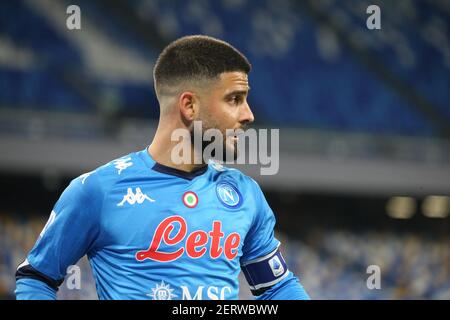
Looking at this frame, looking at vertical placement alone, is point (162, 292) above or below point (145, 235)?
below

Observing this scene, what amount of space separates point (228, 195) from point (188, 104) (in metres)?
0.43

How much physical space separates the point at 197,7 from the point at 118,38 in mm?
1776

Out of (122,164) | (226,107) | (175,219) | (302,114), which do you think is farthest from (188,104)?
(302,114)

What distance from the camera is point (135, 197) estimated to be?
3.13 meters

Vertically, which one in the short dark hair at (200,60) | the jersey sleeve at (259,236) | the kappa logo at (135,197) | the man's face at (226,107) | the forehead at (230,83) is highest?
the short dark hair at (200,60)

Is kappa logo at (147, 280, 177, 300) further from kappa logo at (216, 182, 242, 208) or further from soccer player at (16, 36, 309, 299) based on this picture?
kappa logo at (216, 182, 242, 208)

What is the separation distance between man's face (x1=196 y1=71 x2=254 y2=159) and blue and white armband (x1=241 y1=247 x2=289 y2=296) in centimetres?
49

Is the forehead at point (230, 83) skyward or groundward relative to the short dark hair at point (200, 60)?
groundward

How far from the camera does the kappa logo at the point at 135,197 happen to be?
3.11 metres

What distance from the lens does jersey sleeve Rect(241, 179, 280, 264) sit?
3328 millimetres

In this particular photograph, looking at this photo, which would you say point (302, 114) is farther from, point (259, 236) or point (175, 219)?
point (175, 219)

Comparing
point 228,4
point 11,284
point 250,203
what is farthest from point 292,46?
point 250,203

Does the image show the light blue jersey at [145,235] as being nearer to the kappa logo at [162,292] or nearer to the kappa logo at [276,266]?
the kappa logo at [162,292]

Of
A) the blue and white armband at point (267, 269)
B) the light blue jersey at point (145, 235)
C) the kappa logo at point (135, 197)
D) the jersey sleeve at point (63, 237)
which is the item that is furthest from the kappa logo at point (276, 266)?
the jersey sleeve at point (63, 237)
